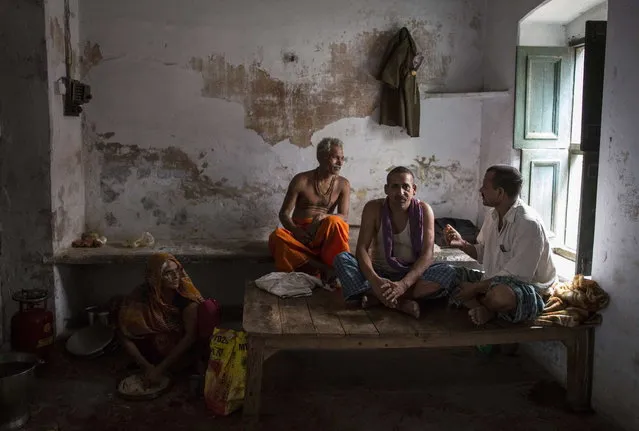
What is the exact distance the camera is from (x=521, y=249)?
3682 millimetres

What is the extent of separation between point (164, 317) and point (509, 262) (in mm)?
2359

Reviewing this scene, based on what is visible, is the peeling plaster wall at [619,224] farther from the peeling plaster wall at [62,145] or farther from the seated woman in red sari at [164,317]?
the peeling plaster wall at [62,145]

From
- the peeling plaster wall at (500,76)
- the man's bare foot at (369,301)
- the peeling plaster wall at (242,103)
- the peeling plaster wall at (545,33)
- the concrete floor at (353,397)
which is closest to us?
the concrete floor at (353,397)

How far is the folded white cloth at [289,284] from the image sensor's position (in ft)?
14.1

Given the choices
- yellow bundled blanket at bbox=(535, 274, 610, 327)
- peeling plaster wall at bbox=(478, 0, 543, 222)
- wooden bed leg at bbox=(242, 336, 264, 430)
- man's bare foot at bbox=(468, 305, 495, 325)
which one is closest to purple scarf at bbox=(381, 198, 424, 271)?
man's bare foot at bbox=(468, 305, 495, 325)

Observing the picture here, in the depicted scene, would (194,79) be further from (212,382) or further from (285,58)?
(212,382)

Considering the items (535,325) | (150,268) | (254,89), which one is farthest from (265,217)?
(535,325)

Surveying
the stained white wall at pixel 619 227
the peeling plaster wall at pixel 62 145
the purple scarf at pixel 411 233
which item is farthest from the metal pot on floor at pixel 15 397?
the stained white wall at pixel 619 227

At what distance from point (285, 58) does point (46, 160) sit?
2.39 metres

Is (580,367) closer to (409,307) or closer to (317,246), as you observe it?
(409,307)

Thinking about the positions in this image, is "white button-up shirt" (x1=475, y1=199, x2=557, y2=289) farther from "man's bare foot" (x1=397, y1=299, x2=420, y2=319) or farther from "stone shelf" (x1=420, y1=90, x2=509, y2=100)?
"stone shelf" (x1=420, y1=90, x2=509, y2=100)

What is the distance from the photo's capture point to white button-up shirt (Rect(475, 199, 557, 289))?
3.67 m

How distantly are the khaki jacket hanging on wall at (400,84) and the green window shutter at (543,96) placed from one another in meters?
1.12

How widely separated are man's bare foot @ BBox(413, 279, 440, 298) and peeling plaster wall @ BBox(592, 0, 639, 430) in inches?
39.9
